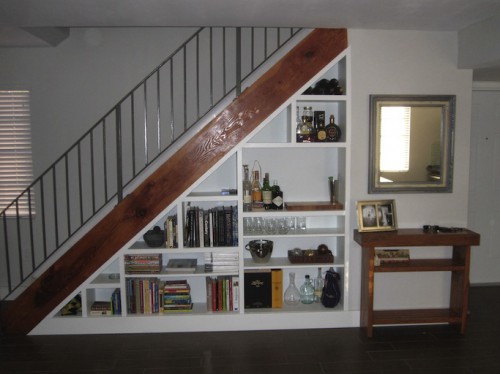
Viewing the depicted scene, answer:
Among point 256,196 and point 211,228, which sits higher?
point 256,196

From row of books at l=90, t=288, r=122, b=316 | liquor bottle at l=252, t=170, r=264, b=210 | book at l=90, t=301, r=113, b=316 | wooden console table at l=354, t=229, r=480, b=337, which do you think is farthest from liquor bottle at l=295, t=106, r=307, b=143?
book at l=90, t=301, r=113, b=316

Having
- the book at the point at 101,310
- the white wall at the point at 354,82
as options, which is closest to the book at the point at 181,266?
the book at the point at 101,310

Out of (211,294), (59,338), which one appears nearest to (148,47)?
(211,294)

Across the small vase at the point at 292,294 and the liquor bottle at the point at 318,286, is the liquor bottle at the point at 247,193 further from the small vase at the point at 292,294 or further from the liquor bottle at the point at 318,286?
the liquor bottle at the point at 318,286

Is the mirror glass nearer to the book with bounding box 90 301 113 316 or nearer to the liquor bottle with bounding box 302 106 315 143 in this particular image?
the liquor bottle with bounding box 302 106 315 143

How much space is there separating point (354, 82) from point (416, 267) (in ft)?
5.28

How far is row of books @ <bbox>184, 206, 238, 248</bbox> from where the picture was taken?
3.70 meters

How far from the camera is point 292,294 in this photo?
393cm

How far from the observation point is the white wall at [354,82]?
3.63 meters

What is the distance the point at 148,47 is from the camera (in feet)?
13.6

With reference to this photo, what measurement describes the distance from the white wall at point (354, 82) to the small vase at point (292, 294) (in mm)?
501

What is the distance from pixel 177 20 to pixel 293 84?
1.03m

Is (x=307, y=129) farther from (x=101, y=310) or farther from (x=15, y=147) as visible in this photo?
(x=15, y=147)

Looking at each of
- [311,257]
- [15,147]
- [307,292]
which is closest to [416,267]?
[311,257]
